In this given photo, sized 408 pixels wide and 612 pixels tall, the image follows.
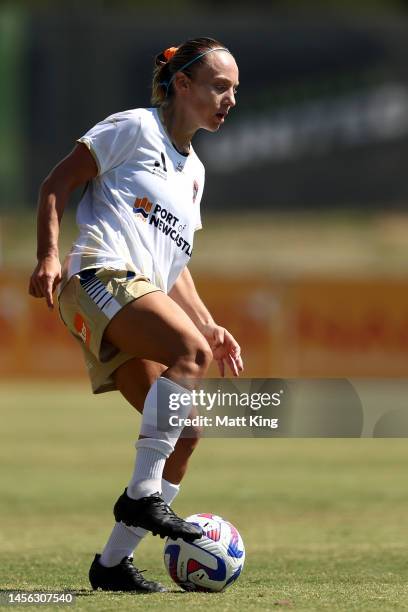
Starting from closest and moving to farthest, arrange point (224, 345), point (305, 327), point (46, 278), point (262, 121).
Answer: point (46, 278), point (224, 345), point (305, 327), point (262, 121)

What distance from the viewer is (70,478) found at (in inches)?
444

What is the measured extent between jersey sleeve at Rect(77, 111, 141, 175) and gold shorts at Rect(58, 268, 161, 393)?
0.49m

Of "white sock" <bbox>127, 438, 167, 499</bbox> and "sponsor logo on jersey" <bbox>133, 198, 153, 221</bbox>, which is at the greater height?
"sponsor logo on jersey" <bbox>133, 198, 153, 221</bbox>

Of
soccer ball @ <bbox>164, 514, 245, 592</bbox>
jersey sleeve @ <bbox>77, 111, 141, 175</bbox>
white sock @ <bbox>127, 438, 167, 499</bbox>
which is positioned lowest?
soccer ball @ <bbox>164, 514, 245, 592</bbox>

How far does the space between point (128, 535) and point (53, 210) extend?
1.44 m

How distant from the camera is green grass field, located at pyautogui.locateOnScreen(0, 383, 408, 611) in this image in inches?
232

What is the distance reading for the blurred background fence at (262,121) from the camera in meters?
33.3

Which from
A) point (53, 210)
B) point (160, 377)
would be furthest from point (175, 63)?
point (160, 377)

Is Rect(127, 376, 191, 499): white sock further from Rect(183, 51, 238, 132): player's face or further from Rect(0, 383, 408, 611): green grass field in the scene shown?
Rect(183, 51, 238, 132): player's face

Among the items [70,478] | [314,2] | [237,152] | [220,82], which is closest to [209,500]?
[70,478]

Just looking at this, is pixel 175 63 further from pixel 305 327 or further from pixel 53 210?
pixel 305 327

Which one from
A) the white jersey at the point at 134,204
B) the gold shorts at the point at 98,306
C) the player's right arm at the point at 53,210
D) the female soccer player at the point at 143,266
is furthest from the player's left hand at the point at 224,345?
the player's right arm at the point at 53,210

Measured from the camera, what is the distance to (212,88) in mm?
5984

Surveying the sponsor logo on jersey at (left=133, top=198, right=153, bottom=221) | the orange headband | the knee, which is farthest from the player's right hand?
the orange headband
